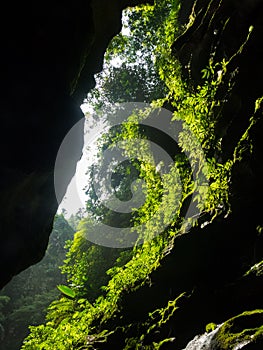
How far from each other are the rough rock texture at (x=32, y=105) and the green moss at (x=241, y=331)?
3610 mm

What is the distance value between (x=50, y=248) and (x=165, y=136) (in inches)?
1232

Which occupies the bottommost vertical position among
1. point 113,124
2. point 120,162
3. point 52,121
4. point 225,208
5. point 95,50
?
point 225,208

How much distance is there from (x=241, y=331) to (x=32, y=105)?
176 inches

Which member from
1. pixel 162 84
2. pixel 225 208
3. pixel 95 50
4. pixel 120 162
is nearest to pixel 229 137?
pixel 225 208

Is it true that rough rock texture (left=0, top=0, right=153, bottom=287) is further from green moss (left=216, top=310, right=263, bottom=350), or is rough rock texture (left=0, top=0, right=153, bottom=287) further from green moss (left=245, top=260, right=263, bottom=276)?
green moss (left=245, top=260, right=263, bottom=276)

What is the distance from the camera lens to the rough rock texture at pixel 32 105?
181 inches

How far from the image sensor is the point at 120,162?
18.5m

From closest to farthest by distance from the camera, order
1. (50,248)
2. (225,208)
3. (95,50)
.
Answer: (225,208) → (95,50) → (50,248)

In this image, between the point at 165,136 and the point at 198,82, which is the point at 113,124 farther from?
the point at 198,82

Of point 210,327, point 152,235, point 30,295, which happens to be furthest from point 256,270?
point 30,295

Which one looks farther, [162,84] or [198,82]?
[162,84]

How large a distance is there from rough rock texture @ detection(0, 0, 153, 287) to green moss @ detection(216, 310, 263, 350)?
361cm

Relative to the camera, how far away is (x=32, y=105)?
495 centimetres

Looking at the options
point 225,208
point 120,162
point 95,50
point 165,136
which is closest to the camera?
point 225,208
